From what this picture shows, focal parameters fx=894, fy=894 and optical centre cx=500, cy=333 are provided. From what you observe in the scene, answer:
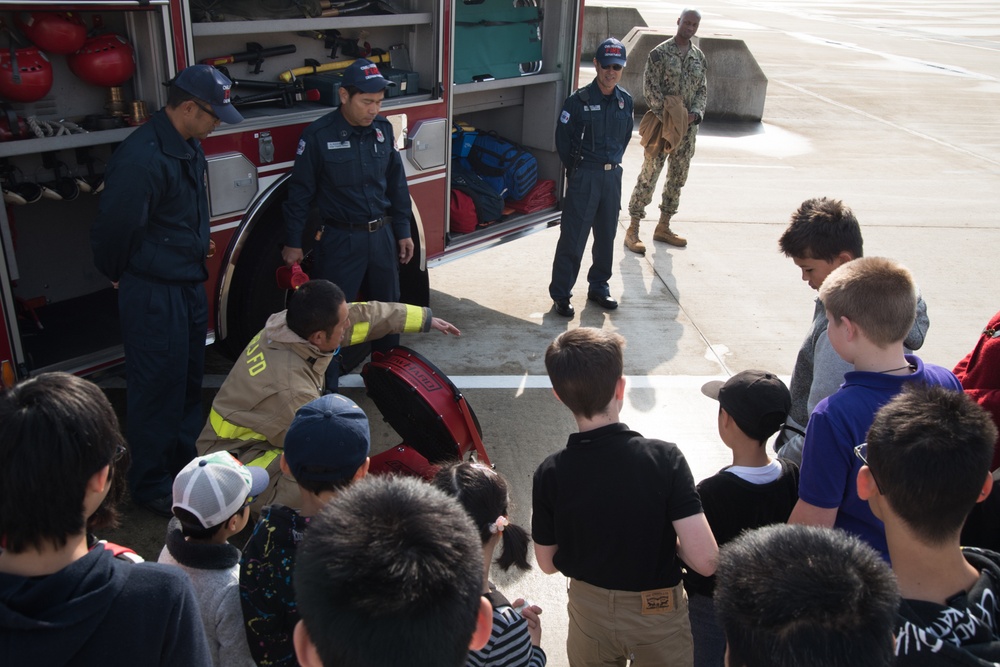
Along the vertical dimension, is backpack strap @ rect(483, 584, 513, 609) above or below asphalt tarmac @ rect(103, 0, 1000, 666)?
above

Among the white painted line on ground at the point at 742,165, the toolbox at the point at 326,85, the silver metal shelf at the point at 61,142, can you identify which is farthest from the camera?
the white painted line on ground at the point at 742,165

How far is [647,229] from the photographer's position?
806 centimetres

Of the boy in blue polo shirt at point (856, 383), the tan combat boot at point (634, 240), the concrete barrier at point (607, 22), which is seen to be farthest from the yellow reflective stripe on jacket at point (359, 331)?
the concrete barrier at point (607, 22)

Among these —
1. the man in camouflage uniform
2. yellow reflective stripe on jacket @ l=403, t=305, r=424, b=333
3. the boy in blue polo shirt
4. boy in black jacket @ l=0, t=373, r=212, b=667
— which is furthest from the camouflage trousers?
boy in black jacket @ l=0, t=373, r=212, b=667

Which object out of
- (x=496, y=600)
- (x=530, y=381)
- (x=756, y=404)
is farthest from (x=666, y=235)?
(x=496, y=600)

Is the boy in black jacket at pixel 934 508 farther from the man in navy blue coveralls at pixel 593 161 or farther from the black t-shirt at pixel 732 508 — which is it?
the man in navy blue coveralls at pixel 593 161

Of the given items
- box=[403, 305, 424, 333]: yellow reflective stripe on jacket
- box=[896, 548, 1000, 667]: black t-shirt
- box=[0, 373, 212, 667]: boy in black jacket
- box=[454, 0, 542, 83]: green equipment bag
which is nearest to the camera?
box=[0, 373, 212, 667]: boy in black jacket

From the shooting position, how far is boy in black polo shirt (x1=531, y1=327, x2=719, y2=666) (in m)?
2.24

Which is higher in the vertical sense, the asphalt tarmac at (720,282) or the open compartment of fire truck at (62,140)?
the open compartment of fire truck at (62,140)

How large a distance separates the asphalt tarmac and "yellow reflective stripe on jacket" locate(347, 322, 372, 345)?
81 cm

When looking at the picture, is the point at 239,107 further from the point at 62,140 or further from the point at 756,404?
the point at 756,404

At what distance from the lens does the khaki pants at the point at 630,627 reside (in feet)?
7.72

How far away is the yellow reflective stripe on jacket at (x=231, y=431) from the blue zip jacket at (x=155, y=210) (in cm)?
69

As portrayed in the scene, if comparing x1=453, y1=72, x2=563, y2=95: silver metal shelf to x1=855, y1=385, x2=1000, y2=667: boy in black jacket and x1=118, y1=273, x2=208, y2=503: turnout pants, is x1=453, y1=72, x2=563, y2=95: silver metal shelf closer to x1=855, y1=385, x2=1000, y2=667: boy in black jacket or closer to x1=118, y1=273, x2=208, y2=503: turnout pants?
x1=118, y1=273, x2=208, y2=503: turnout pants
